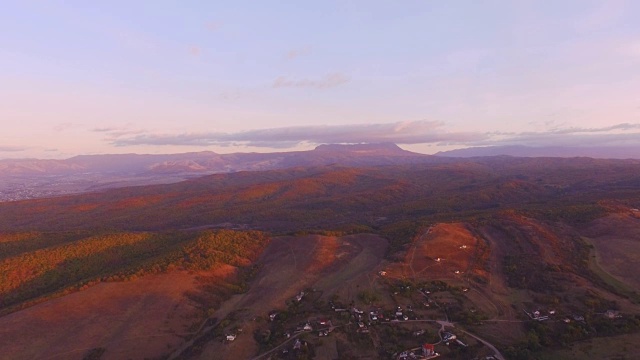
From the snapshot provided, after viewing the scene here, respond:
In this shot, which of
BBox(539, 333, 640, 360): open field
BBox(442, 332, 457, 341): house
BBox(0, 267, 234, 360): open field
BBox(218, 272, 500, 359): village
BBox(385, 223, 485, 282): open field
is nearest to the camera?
BBox(539, 333, 640, 360): open field

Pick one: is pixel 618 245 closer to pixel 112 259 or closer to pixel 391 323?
pixel 391 323

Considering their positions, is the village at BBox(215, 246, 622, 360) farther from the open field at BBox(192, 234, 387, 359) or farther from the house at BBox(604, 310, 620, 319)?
the open field at BBox(192, 234, 387, 359)

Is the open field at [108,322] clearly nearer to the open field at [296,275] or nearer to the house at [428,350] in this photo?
the open field at [296,275]

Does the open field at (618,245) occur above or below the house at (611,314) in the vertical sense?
above

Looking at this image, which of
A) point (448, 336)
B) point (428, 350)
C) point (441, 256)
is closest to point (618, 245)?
point (441, 256)

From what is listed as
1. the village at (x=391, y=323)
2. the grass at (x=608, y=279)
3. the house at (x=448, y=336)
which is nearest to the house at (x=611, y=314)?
the village at (x=391, y=323)

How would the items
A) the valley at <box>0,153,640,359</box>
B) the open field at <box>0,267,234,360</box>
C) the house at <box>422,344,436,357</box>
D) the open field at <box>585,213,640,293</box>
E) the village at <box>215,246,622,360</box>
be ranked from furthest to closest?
the open field at <box>585,213,640,293</box> < the open field at <box>0,267,234,360</box> < the valley at <box>0,153,640,359</box> < the village at <box>215,246,622,360</box> < the house at <box>422,344,436,357</box>

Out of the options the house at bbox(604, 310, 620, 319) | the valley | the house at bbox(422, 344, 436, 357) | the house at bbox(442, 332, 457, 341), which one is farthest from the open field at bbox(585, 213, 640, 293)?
the house at bbox(422, 344, 436, 357)

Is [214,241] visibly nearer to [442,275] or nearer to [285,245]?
[285,245]

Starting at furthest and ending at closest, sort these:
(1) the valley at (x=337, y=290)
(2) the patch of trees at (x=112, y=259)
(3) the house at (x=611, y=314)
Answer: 1. (2) the patch of trees at (x=112, y=259)
2. (3) the house at (x=611, y=314)
3. (1) the valley at (x=337, y=290)
